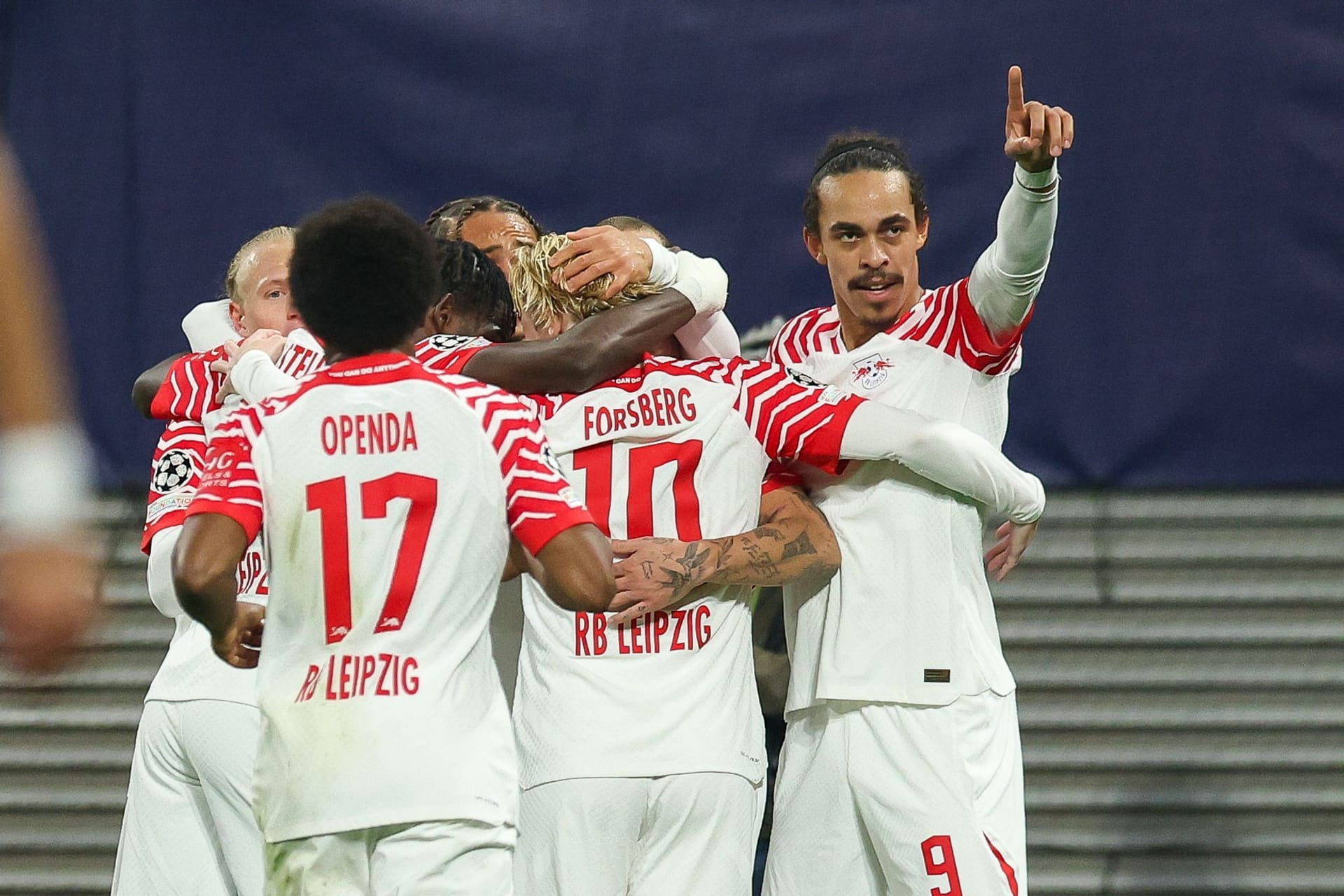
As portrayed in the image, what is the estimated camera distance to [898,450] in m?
4.05

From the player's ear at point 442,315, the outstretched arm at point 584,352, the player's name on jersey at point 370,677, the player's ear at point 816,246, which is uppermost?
the player's ear at point 816,246

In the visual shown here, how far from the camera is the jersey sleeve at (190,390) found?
458 cm

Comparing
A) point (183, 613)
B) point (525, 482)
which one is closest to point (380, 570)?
point (525, 482)

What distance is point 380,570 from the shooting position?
314 cm

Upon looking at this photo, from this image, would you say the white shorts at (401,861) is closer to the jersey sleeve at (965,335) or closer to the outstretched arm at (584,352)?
the outstretched arm at (584,352)

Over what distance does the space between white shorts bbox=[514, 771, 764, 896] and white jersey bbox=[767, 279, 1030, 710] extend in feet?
1.51

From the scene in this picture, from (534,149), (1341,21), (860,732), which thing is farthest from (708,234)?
(860,732)

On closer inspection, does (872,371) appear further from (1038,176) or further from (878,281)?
(1038,176)

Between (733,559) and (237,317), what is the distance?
1.84m

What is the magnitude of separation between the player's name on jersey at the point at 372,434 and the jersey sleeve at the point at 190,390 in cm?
150

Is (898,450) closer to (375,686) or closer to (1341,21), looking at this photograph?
(375,686)

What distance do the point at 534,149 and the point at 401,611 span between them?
3.97m

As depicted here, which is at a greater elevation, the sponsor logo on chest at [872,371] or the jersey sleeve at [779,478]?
the sponsor logo on chest at [872,371]

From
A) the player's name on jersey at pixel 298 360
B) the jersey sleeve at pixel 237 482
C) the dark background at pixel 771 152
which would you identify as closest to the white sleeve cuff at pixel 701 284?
the player's name on jersey at pixel 298 360
